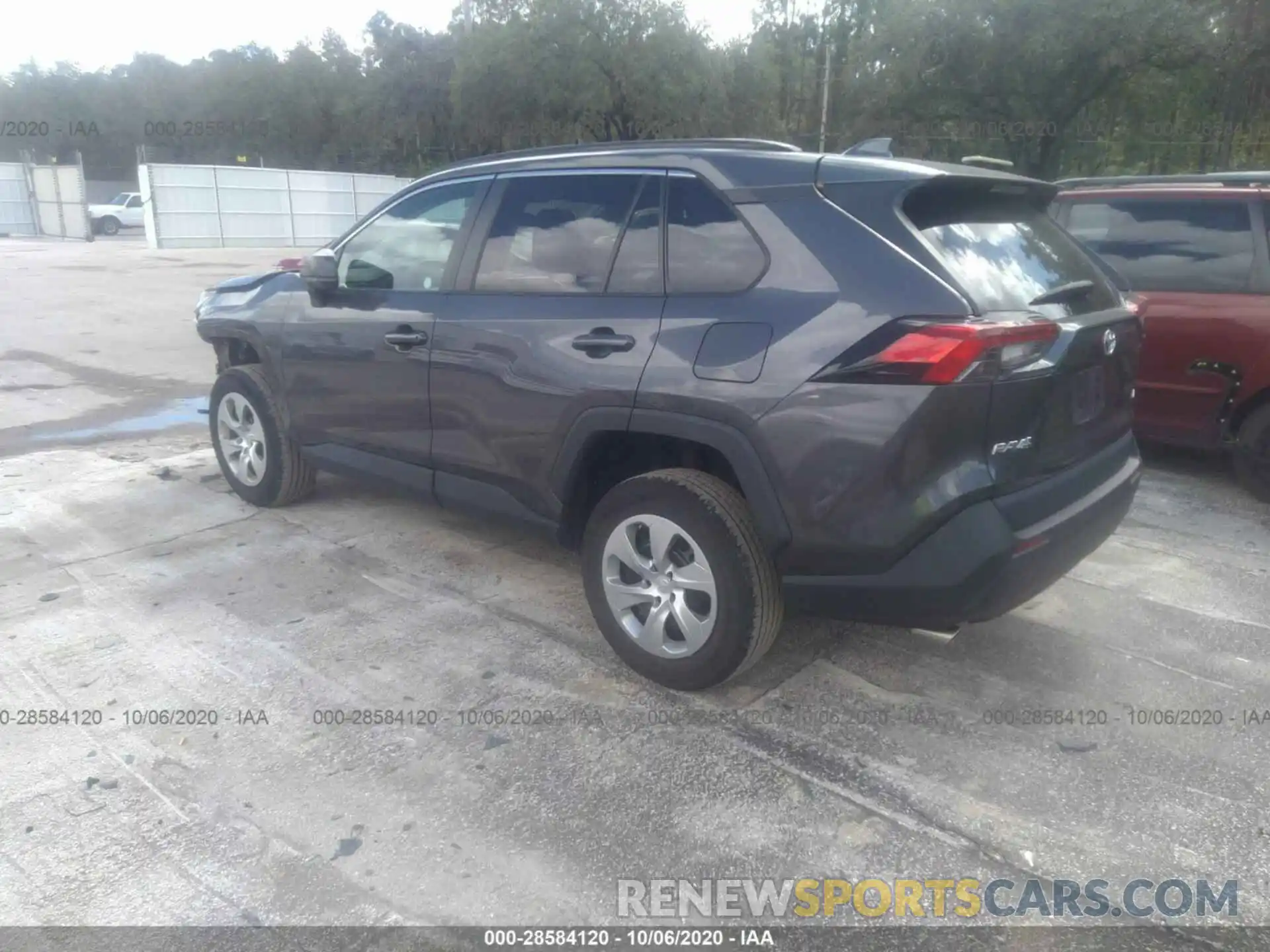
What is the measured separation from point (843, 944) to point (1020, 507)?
1.36 m

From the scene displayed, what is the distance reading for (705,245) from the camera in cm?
325

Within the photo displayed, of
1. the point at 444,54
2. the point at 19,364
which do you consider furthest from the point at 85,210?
the point at 19,364

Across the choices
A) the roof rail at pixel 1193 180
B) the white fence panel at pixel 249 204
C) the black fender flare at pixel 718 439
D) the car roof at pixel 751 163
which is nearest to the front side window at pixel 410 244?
the car roof at pixel 751 163

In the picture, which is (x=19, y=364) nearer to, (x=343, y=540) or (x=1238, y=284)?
(x=343, y=540)

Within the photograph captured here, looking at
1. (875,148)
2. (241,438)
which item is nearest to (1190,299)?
(875,148)

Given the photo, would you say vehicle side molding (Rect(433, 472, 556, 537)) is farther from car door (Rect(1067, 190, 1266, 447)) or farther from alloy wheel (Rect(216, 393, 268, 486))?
car door (Rect(1067, 190, 1266, 447))

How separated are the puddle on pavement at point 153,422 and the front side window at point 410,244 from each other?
2.90 meters

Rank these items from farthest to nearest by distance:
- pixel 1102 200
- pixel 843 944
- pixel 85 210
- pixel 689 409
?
pixel 85 210
pixel 1102 200
pixel 689 409
pixel 843 944

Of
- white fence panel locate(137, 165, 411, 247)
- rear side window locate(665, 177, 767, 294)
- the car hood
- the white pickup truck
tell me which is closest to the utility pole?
white fence panel locate(137, 165, 411, 247)

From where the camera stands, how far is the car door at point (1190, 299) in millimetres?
5410

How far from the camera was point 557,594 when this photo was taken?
4.29m

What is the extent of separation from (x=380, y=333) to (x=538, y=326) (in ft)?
3.23

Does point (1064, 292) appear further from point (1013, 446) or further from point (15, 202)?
point (15, 202)

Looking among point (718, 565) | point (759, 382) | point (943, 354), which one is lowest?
point (718, 565)
